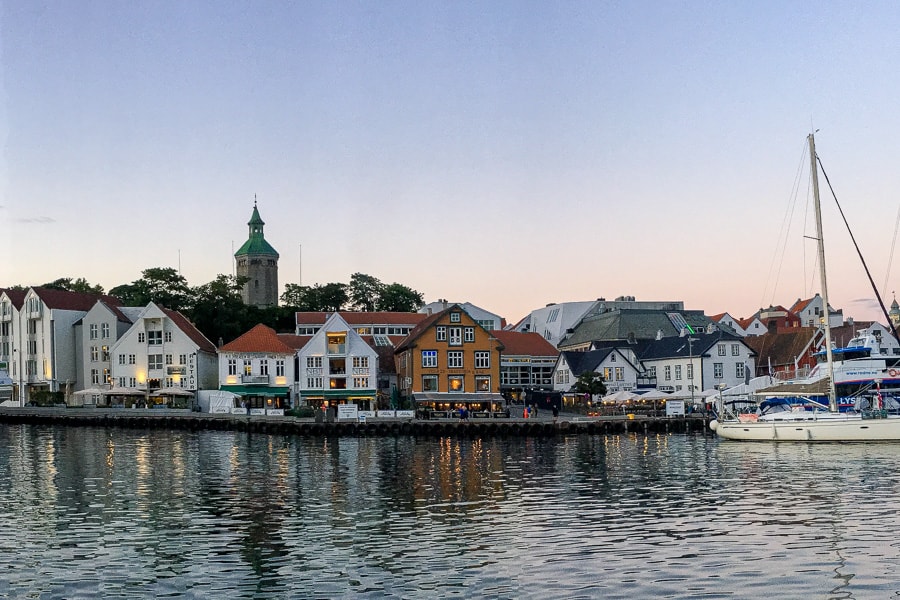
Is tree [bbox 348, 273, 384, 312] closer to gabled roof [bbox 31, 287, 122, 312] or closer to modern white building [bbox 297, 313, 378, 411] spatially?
gabled roof [bbox 31, 287, 122, 312]

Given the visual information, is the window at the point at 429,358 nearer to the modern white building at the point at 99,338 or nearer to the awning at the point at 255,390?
the awning at the point at 255,390

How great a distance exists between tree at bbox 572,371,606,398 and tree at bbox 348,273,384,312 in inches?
2435

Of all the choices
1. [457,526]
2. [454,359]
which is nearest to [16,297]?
[454,359]

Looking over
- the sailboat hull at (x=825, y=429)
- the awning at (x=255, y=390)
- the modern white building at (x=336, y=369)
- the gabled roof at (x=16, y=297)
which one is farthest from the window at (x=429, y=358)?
the gabled roof at (x=16, y=297)

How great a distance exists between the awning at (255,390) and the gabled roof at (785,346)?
1910 inches

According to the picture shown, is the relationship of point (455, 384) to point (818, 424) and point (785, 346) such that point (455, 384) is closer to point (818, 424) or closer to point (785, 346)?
point (785, 346)

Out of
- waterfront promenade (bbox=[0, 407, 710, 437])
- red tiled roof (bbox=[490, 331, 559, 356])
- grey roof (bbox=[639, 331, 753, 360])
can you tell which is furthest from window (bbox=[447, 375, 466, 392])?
grey roof (bbox=[639, 331, 753, 360])

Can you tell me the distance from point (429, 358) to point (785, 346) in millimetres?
39001

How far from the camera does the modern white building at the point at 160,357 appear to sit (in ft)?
347

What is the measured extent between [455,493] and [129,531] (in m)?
13.9

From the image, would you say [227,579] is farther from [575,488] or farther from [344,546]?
[575,488]

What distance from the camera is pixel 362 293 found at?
16075 centimetres

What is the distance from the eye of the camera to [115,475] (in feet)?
164

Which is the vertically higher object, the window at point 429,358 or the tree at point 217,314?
the tree at point 217,314
